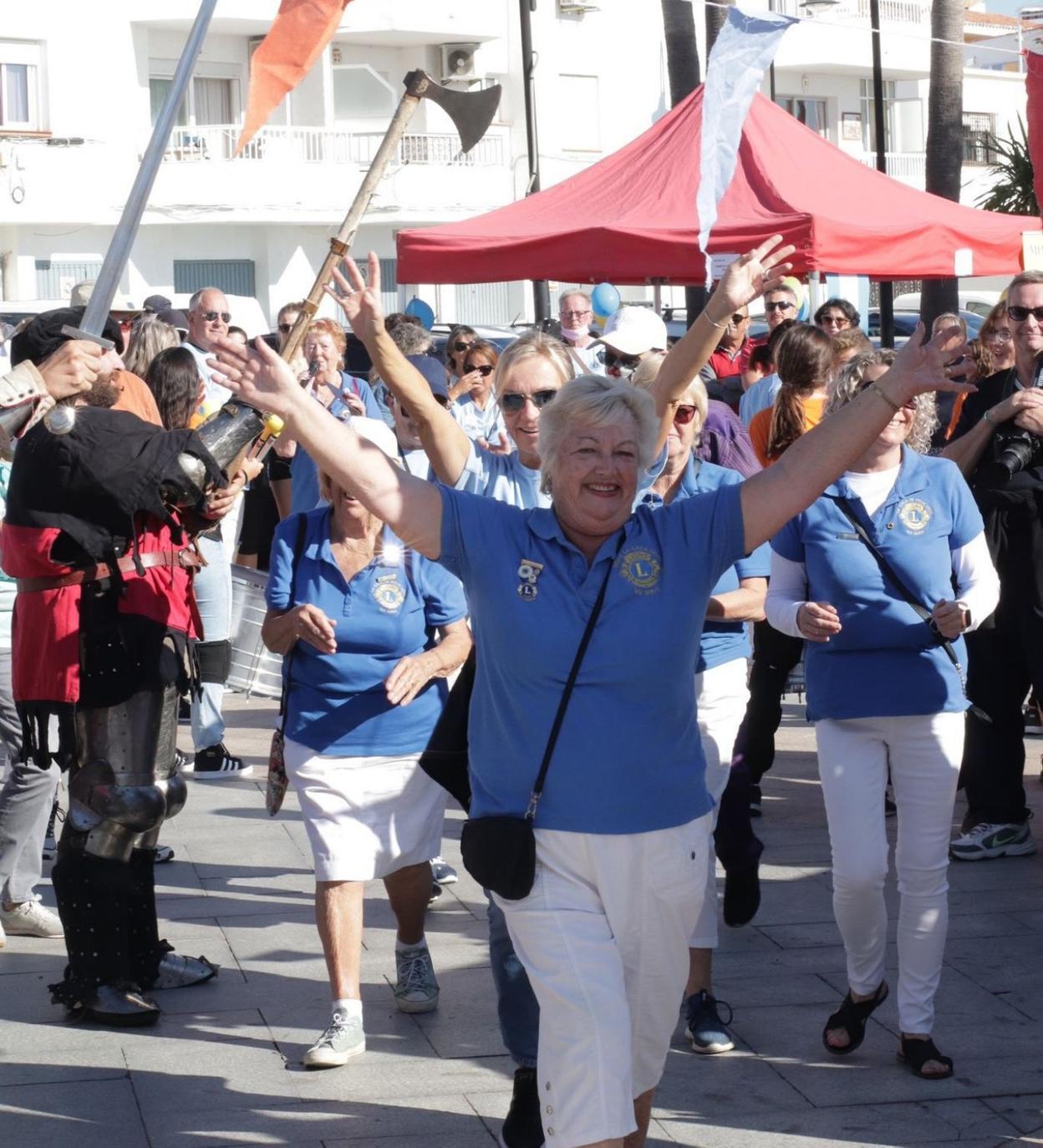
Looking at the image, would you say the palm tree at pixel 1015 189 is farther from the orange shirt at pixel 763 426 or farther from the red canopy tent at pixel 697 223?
the orange shirt at pixel 763 426

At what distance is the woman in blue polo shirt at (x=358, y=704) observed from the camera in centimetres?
525

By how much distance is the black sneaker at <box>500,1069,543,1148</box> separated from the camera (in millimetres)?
4480

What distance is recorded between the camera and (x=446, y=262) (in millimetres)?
11359

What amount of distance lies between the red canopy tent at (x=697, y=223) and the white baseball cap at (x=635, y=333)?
269 centimetres

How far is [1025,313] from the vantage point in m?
6.64

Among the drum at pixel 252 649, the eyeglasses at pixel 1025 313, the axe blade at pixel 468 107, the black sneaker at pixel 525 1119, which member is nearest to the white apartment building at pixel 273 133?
the drum at pixel 252 649

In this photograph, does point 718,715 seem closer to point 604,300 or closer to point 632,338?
point 632,338

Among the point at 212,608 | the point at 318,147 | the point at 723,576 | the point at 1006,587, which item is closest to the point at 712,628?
the point at 723,576

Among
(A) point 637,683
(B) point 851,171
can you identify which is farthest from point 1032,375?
(B) point 851,171

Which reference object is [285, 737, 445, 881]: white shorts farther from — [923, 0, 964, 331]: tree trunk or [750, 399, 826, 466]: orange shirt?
[923, 0, 964, 331]: tree trunk

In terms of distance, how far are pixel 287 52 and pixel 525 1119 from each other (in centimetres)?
337

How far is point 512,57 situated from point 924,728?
34966mm

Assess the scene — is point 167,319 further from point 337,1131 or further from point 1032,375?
point 337,1131

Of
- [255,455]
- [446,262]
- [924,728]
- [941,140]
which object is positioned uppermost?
[941,140]
